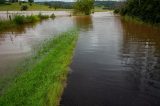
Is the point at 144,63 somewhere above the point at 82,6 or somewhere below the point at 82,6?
below

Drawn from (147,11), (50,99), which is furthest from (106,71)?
(147,11)

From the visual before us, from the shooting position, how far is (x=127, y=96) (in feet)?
27.3

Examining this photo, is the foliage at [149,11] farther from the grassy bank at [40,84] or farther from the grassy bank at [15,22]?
the grassy bank at [40,84]

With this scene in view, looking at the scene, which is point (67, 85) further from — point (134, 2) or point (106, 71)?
point (134, 2)

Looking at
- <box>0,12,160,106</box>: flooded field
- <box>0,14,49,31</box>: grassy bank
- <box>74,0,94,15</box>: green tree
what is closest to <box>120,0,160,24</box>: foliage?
<box>0,12,160,106</box>: flooded field

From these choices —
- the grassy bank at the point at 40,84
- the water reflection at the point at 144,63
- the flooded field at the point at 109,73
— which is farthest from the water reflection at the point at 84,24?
the grassy bank at the point at 40,84

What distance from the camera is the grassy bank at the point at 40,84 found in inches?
311

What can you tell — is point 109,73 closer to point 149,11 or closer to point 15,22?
point 149,11

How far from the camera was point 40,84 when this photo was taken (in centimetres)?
923

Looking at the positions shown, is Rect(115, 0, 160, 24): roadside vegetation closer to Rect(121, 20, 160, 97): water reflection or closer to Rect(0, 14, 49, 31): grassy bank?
Rect(121, 20, 160, 97): water reflection

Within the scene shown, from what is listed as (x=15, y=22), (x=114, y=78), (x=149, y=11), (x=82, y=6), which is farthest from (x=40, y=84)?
(x=82, y=6)

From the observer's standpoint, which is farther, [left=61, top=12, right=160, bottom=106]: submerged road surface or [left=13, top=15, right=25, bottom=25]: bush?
[left=13, top=15, right=25, bottom=25]: bush

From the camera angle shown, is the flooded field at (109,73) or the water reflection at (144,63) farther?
the water reflection at (144,63)

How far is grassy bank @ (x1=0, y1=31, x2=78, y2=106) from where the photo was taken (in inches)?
311
